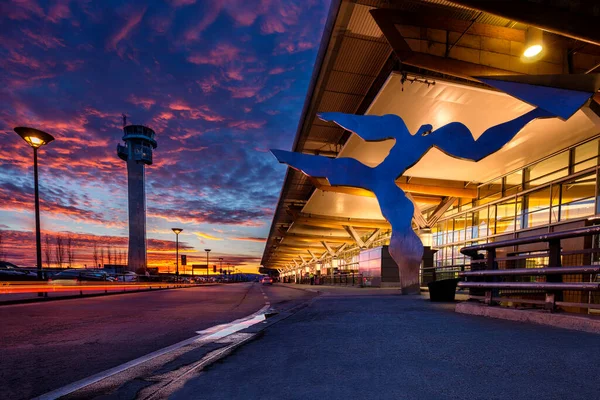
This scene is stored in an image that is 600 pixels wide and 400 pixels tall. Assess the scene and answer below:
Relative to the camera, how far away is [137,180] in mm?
76625

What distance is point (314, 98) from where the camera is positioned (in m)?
15.7

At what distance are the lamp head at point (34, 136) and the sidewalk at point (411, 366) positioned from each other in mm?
15384

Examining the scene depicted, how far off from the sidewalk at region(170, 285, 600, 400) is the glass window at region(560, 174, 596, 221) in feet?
45.4

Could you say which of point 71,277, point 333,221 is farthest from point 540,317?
point 333,221

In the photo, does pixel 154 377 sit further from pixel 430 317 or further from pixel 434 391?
pixel 430 317

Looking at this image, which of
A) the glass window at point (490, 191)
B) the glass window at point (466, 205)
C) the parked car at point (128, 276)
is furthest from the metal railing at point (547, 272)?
the parked car at point (128, 276)

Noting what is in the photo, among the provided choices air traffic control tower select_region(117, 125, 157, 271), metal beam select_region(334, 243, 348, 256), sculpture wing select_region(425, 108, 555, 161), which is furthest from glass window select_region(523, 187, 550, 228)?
air traffic control tower select_region(117, 125, 157, 271)

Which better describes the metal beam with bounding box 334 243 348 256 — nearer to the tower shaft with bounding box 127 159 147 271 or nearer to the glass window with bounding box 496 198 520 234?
the glass window with bounding box 496 198 520 234

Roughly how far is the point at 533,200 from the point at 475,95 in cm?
938

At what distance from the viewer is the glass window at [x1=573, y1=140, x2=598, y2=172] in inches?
577

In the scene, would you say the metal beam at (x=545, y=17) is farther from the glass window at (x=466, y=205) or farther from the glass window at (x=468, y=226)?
the glass window at (x=468, y=226)

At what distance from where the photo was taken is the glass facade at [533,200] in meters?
14.9

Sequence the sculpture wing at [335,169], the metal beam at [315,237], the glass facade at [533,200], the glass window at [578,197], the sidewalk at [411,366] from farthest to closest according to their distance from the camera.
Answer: the metal beam at [315,237] < the glass facade at [533,200] < the glass window at [578,197] < the sculpture wing at [335,169] < the sidewalk at [411,366]

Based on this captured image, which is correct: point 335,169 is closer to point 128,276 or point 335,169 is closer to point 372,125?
point 372,125
